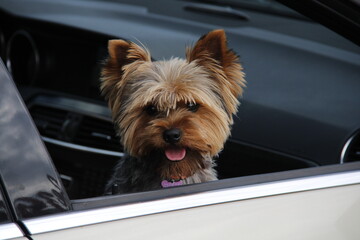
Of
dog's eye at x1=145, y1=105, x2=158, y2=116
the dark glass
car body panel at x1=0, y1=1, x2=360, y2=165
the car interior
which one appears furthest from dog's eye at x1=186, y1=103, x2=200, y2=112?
the dark glass

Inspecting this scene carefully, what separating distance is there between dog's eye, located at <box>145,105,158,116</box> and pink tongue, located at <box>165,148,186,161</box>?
0.54 ft

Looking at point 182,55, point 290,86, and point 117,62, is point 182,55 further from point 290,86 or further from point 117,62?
point 117,62

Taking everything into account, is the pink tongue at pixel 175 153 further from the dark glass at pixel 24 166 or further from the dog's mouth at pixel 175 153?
the dark glass at pixel 24 166

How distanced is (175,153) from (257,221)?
0.79 m

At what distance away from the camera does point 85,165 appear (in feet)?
13.6

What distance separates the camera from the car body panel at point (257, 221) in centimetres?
207

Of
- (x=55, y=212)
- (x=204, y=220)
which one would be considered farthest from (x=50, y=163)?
(x=204, y=220)

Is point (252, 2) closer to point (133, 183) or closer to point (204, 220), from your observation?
point (133, 183)

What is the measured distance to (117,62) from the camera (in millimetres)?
3053

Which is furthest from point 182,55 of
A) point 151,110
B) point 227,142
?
point 151,110

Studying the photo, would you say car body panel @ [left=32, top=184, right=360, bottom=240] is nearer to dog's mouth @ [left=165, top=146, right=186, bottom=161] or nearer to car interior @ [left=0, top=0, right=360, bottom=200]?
dog's mouth @ [left=165, top=146, right=186, bottom=161]

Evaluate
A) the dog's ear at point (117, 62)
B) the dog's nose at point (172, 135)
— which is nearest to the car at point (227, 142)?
the dog's nose at point (172, 135)

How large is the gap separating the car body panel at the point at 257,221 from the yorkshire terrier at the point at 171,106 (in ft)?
2.26

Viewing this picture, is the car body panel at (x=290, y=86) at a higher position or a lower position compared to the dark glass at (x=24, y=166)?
higher
